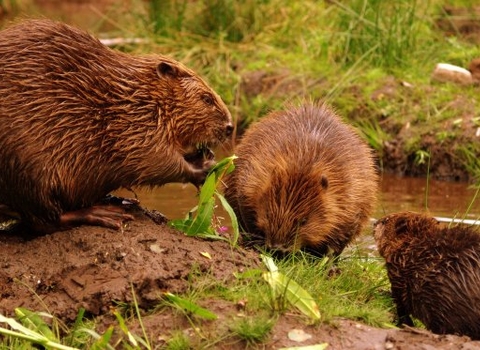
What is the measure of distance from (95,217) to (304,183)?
130 cm

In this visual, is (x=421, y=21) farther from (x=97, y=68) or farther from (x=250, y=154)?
(x=97, y=68)

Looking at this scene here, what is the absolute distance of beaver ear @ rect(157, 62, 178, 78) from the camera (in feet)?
18.6

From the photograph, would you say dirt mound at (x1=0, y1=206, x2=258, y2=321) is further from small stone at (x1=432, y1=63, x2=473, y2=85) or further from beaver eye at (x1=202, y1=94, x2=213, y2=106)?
small stone at (x1=432, y1=63, x2=473, y2=85)

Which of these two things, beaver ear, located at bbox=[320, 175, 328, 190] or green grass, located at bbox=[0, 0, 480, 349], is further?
green grass, located at bbox=[0, 0, 480, 349]

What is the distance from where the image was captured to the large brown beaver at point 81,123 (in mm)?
5191

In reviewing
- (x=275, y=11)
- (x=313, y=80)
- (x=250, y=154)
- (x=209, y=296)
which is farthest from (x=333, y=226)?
(x=275, y=11)

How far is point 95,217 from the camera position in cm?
545

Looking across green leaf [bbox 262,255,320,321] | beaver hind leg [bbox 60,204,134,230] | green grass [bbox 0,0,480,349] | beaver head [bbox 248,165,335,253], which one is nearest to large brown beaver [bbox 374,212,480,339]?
beaver head [bbox 248,165,335,253]

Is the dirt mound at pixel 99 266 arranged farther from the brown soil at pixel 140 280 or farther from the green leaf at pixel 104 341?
the green leaf at pixel 104 341

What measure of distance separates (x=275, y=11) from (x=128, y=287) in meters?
8.16

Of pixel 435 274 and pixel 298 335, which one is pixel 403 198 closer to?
pixel 435 274

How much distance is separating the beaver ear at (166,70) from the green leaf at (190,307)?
1.36 m

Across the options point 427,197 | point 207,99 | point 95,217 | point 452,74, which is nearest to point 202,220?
point 95,217

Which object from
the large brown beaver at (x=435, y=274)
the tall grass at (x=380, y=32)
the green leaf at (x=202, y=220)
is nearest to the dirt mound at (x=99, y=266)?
the green leaf at (x=202, y=220)
